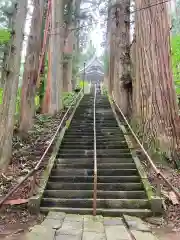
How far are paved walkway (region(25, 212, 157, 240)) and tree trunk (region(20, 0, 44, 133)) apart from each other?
5.90m

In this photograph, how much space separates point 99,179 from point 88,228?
2.62 metres

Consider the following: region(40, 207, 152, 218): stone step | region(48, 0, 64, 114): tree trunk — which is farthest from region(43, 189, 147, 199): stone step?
region(48, 0, 64, 114): tree trunk

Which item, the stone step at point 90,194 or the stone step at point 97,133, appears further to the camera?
the stone step at point 97,133

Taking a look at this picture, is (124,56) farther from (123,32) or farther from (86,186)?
(86,186)

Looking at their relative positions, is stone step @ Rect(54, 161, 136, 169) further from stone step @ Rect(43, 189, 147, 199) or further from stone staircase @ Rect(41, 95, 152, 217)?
stone step @ Rect(43, 189, 147, 199)

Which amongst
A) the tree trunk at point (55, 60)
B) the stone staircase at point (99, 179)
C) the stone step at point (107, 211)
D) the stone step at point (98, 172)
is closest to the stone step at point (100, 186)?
the stone staircase at point (99, 179)

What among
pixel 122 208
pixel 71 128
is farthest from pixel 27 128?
pixel 122 208

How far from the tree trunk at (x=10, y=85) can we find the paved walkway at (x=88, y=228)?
275 centimetres

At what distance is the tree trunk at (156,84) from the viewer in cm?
939

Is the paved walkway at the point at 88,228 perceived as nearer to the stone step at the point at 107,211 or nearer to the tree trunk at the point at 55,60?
the stone step at the point at 107,211

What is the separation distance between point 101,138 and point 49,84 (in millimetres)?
5075

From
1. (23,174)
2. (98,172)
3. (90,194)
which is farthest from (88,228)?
(23,174)

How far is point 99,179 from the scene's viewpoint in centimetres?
820

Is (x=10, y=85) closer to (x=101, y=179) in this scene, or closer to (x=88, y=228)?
(x=101, y=179)
